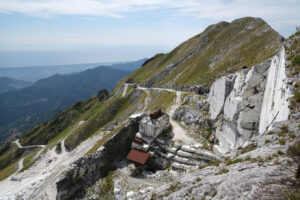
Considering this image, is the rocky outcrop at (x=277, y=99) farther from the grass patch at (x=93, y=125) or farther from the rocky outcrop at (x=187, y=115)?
the grass patch at (x=93, y=125)

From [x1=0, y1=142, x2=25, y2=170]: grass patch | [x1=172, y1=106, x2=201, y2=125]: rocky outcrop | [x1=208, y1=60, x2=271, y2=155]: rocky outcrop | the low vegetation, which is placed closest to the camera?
[x1=208, y1=60, x2=271, y2=155]: rocky outcrop

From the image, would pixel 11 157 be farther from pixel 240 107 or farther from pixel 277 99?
pixel 277 99

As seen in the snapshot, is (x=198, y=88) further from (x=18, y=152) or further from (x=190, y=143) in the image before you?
(x=18, y=152)

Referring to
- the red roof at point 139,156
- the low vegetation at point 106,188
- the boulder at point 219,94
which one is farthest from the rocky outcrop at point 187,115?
the low vegetation at point 106,188

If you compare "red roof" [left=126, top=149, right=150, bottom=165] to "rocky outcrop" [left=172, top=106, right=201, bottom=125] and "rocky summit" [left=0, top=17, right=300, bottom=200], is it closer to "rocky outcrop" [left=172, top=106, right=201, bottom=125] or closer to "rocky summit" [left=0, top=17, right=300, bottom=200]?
"rocky summit" [left=0, top=17, right=300, bottom=200]

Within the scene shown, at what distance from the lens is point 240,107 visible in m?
29.6

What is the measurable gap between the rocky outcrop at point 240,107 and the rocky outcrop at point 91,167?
19.4 m

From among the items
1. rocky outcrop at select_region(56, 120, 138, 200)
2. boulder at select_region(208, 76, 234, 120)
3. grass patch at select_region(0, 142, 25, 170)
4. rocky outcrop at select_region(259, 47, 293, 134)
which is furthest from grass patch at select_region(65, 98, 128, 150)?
rocky outcrop at select_region(259, 47, 293, 134)

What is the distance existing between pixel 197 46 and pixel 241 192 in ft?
437

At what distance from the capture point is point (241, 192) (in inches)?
414

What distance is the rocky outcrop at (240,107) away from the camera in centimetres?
2784

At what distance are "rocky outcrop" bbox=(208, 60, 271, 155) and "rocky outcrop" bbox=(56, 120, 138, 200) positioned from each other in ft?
63.5

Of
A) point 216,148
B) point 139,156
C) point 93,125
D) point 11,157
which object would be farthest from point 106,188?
point 11,157

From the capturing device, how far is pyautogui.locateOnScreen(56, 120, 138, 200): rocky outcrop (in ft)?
102
